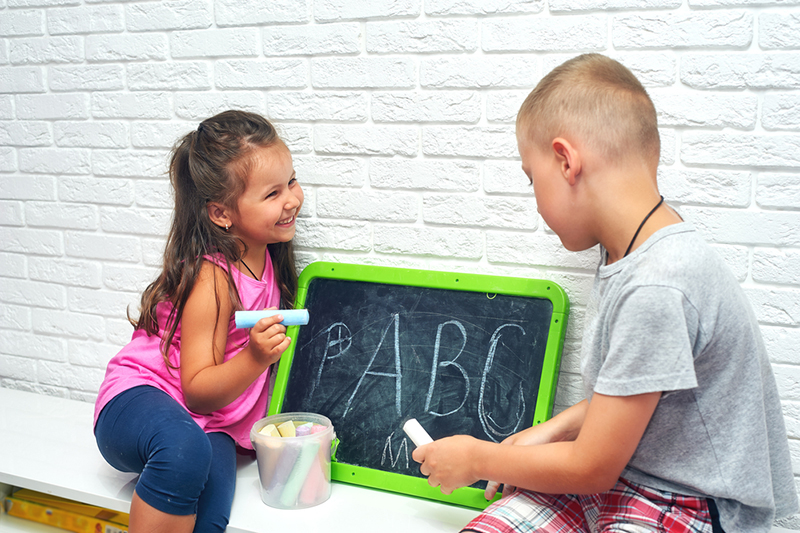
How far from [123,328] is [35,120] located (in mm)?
688

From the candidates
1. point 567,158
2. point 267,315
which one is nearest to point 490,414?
point 267,315

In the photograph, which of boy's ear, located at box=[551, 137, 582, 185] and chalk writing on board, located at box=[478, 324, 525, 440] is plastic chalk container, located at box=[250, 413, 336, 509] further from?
boy's ear, located at box=[551, 137, 582, 185]

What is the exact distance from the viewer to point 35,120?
1904 millimetres

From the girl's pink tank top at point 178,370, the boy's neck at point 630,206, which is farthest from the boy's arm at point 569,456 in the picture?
the girl's pink tank top at point 178,370

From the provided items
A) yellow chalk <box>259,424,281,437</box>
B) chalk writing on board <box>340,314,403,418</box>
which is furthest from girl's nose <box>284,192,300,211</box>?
yellow chalk <box>259,424,281,437</box>

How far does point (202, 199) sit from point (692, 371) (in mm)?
1101

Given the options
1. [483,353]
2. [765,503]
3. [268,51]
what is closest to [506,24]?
[268,51]

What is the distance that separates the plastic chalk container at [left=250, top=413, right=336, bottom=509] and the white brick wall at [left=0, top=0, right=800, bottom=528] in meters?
0.52

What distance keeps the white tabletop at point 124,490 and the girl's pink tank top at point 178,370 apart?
4.8 inches

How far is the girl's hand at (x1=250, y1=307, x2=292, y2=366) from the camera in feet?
4.28

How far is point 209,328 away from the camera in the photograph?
4.60ft

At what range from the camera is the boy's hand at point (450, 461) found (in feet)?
3.66

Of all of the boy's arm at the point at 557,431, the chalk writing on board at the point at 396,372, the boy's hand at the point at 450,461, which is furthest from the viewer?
the chalk writing on board at the point at 396,372

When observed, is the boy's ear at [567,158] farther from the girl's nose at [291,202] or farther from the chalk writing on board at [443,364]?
the girl's nose at [291,202]
